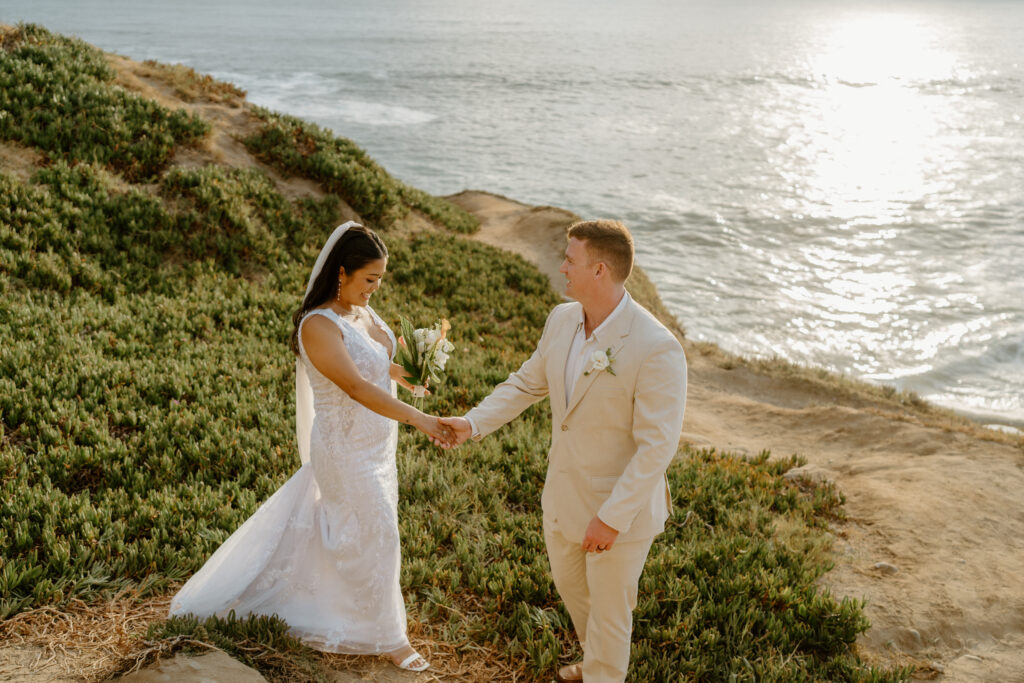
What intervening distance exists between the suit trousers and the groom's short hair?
5.36 feet

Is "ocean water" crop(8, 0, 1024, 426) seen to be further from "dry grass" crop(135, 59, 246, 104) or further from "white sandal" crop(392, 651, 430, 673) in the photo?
"white sandal" crop(392, 651, 430, 673)

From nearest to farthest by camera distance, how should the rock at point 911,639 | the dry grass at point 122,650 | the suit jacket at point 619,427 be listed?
1. the suit jacket at point 619,427
2. the dry grass at point 122,650
3. the rock at point 911,639

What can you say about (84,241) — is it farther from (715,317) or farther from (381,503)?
(715,317)

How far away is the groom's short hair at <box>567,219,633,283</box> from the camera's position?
14.0 ft

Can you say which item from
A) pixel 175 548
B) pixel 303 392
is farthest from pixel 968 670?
pixel 175 548

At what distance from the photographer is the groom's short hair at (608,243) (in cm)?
427

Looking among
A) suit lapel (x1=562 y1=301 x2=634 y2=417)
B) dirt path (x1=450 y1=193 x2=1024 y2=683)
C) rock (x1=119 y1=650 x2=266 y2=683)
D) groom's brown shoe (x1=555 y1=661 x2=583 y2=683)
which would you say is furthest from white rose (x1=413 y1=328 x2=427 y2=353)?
dirt path (x1=450 y1=193 x2=1024 y2=683)

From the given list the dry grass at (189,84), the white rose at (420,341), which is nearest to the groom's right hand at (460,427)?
the white rose at (420,341)

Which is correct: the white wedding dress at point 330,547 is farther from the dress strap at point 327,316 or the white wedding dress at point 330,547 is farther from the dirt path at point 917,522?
the dirt path at point 917,522

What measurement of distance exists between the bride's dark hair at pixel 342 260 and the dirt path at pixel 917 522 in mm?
5242

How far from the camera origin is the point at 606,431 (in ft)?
14.5

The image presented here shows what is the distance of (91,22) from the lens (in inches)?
5032

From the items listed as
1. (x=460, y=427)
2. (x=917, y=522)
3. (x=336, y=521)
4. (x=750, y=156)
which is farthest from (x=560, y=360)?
(x=750, y=156)

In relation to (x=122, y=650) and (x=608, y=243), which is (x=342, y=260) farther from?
(x=122, y=650)
